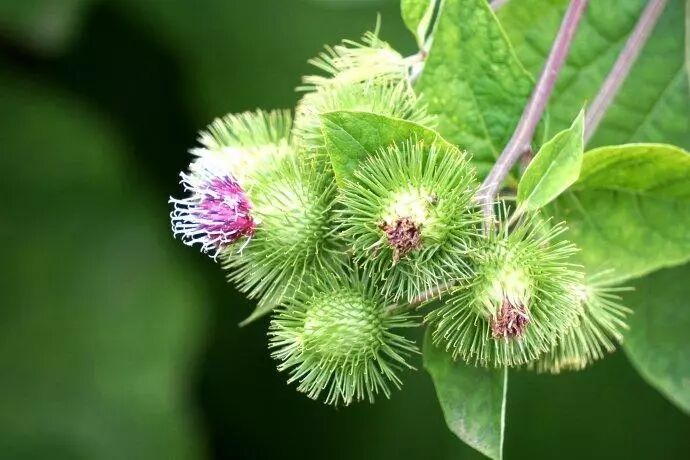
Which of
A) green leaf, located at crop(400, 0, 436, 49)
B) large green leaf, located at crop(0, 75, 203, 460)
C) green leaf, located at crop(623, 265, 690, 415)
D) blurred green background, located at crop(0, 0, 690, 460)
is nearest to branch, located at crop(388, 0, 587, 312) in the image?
green leaf, located at crop(400, 0, 436, 49)

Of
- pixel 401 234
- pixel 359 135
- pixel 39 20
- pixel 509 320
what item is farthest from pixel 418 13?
pixel 39 20

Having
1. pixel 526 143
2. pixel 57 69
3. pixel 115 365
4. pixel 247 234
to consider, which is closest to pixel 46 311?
pixel 115 365

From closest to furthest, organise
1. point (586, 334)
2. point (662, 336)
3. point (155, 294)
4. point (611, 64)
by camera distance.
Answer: point (586, 334)
point (611, 64)
point (662, 336)
point (155, 294)

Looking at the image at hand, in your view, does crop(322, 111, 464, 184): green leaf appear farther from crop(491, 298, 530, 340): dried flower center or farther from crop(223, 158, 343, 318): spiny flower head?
crop(491, 298, 530, 340): dried flower center

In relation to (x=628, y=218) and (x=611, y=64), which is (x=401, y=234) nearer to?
(x=628, y=218)

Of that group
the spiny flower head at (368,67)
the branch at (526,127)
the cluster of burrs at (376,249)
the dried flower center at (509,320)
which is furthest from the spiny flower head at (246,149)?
the dried flower center at (509,320)

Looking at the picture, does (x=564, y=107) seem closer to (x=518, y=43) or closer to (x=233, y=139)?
(x=518, y=43)

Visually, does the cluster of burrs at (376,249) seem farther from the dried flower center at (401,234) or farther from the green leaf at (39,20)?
the green leaf at (39,20)
